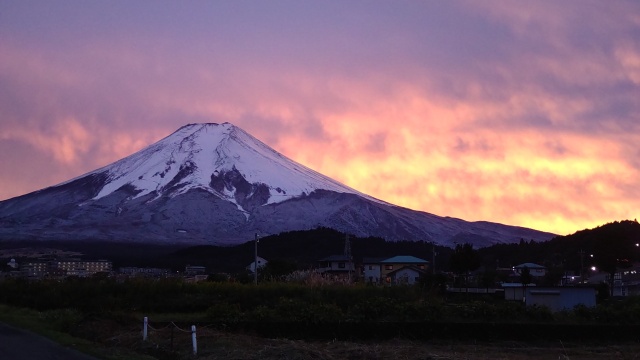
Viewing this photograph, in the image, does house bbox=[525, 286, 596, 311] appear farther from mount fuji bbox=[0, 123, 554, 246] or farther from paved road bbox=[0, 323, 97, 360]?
mount fuji bbox=[0, 123, 554, 246]

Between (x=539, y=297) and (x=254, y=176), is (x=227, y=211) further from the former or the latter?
(x=539, y=297)

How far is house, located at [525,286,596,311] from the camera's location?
33094mm

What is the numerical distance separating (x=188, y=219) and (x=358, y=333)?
4025 inches

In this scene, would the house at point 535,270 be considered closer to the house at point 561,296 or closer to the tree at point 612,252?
the tree at point 612,252

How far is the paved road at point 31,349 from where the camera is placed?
1382 centimetres

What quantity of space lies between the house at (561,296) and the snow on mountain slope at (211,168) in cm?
9823

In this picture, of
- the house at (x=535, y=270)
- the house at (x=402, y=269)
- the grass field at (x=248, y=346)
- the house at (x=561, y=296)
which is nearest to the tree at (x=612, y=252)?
the house at (x=535, y=270)

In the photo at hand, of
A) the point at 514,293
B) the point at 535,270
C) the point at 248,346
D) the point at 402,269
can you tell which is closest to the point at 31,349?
the point at 248,346

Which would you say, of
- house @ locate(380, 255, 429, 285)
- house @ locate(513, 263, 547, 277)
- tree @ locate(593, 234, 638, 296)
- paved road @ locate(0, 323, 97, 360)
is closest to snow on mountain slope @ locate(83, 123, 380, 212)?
house @ locate(380, 255, 429, 285)

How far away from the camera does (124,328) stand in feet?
66.0

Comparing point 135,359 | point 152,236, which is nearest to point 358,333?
point 135,359

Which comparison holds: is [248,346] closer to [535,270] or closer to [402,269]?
[402,269]

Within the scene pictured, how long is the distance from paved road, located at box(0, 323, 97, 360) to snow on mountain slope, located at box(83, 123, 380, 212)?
372ft

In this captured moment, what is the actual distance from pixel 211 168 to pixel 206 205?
16.2 metres
